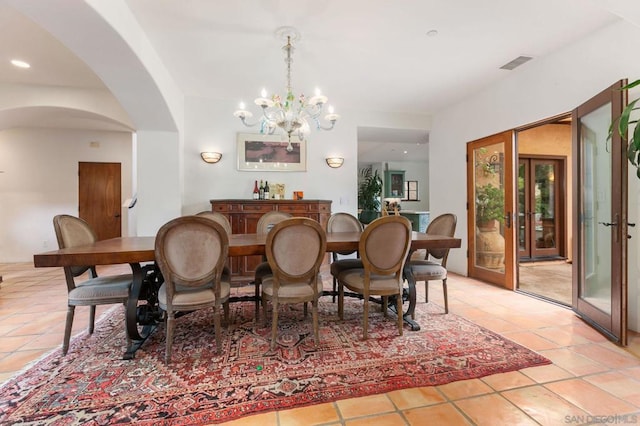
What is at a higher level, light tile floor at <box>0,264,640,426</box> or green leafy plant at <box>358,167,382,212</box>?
green leafy plant at <box>358,167,382,212</box>

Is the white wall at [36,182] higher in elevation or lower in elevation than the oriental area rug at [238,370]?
higher

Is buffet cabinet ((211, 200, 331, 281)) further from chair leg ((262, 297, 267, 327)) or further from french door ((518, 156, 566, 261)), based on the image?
french door ((518, 156, 566, 261))

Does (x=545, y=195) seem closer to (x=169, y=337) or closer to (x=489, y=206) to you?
(x=489, y=206)

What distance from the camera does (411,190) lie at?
9.95m

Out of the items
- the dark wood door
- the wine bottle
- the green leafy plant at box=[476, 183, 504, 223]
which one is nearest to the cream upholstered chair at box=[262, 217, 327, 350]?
the wine bottle

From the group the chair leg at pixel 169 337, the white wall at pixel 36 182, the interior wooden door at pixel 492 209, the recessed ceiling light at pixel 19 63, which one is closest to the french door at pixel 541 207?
the interior wooden door at pixel 492 209

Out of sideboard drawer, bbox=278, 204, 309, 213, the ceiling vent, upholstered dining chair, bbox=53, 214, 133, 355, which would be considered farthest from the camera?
sideboard drawer, bbox=278, 204, 309, 213

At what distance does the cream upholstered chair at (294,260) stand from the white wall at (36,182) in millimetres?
6036

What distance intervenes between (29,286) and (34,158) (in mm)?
3286

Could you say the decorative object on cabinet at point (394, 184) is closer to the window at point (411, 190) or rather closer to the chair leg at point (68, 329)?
the window at point (411, 190)

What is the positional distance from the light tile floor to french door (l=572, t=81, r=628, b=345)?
0.22 m

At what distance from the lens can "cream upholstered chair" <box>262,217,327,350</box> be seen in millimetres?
2131

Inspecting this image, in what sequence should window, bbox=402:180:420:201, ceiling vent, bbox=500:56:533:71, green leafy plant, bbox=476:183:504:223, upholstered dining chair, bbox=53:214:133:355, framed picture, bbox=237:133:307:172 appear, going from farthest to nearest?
window, bbox=402:180:420:201 → framed picture, bbox=237:133:307:172 → green leafy plant, bbox=476:183:504:223 → ceiling vent, bbox=500:56:533:71 → upholstered dining chair, bbox=53:214:133:355

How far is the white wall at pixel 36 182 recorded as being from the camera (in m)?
5.74
